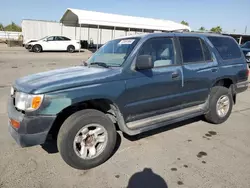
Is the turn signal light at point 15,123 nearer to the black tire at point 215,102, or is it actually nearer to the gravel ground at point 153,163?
the gravel ground at point 153,163

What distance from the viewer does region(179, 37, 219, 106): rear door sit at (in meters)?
3.98

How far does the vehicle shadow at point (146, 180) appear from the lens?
9.04 feet

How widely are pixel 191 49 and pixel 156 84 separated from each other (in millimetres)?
1149

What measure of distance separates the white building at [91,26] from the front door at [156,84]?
66.7ft

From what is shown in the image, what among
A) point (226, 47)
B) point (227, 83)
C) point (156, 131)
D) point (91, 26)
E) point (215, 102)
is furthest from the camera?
point (91, 26)

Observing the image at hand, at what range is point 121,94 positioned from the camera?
10.5 ft

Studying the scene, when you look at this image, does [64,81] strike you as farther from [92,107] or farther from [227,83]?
[227,83]

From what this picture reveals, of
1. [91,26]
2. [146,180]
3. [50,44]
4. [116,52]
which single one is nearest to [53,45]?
[50,44]

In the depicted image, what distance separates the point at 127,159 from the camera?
3.35 m

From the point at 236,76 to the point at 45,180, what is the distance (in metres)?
4.23

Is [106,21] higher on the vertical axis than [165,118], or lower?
higher

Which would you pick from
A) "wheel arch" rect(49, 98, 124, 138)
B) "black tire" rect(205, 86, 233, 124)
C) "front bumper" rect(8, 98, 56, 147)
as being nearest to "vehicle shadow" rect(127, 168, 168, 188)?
"wheel arch" rect(49, 98, 124, 138)

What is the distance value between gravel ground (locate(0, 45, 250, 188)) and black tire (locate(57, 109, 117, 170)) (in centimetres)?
12

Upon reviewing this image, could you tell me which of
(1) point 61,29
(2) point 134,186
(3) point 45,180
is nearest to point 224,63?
(2) point 134,186
